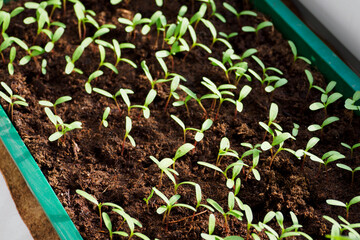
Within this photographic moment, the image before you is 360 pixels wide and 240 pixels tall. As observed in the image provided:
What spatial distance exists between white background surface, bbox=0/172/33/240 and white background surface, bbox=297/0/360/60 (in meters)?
1.54

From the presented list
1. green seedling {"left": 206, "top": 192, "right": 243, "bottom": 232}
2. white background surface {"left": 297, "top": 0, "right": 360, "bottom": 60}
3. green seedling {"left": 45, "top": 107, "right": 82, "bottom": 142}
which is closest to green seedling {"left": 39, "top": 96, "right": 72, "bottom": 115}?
green seedling {"left": 45, "top": 107, "right": 82, "bottom": 142}

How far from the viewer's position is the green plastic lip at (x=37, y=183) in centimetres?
162

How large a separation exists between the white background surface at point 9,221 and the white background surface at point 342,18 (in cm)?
154

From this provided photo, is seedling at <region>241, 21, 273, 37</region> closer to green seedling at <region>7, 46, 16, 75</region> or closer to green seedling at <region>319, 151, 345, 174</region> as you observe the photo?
green seedling at <region>319, 151, 345, 174</region>

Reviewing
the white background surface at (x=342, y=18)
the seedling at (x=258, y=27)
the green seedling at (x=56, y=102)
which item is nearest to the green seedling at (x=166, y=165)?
the green seedling at (x=56, y=102)

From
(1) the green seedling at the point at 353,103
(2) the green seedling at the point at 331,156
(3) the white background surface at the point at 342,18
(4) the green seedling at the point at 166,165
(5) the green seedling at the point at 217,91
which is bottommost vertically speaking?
(4) the green seedling at the point at 166,165

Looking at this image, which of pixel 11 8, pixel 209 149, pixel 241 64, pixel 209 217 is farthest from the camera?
pixel 11 8

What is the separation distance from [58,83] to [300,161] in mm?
1000

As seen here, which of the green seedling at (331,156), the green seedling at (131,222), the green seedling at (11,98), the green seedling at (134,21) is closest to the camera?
the green seedling at (131,222)

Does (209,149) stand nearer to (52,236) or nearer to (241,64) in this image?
(241,64)

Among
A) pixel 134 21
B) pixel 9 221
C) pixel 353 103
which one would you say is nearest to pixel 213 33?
pixel 134 21

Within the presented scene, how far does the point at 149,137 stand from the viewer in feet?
6.21

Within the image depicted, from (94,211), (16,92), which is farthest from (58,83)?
(94,211)

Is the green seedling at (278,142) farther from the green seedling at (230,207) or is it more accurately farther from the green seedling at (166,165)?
the green seedling at (166,165)
